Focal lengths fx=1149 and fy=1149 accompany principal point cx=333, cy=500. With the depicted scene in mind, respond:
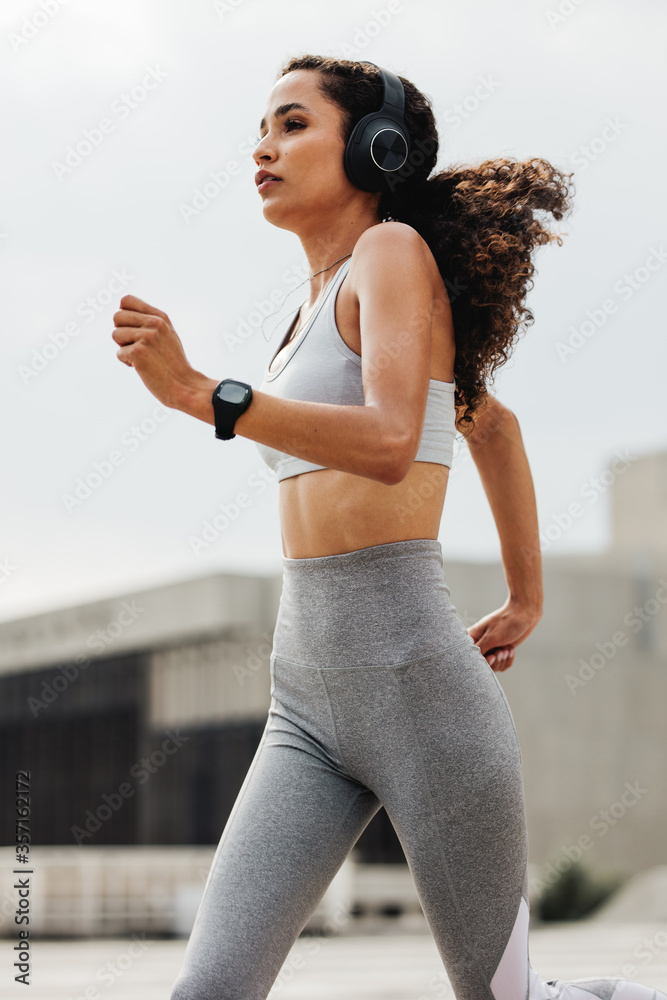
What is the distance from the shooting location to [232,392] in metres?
1.68

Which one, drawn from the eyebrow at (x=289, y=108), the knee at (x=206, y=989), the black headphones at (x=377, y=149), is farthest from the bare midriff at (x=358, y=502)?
the knee at (x=206, y=989)

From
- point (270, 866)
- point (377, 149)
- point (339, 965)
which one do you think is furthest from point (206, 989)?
point (339, 965)

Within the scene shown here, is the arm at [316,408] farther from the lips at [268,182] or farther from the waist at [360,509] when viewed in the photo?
the lips at [268,182]

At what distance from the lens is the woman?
1740mm

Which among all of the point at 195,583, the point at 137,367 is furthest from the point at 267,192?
the point at 195,583

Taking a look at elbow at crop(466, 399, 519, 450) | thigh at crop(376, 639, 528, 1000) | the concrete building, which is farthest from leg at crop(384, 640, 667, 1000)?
the concrete building

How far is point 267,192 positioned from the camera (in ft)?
6.91

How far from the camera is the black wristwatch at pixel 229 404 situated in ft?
5.49

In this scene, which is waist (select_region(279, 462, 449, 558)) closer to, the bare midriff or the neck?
→ the bare midriff

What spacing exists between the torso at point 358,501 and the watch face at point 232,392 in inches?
11.7

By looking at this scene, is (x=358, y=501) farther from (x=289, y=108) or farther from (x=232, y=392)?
(x=289, y=108)

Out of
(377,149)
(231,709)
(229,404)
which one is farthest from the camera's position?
(231,709)

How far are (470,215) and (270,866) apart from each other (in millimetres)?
1185

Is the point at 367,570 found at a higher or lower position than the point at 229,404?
lower
